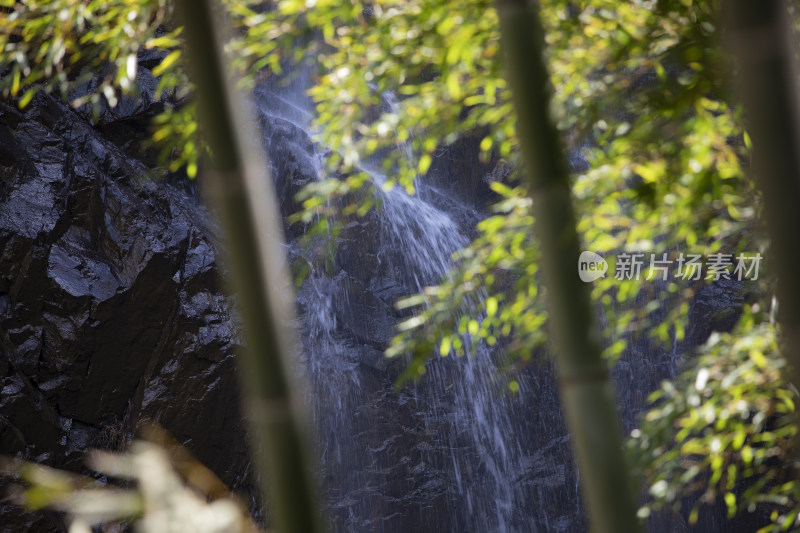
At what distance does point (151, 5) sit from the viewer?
5.91 feet

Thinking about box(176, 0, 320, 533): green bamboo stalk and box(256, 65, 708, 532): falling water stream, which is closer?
Result: box(176, 0, 320, 533): green bamboo stalk

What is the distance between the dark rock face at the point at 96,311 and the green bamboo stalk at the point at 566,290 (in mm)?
5336

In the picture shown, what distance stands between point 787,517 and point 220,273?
574 cm

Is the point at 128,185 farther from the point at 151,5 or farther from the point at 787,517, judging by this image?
the point at 787,517

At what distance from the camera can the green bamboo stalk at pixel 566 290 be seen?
120 centimetres

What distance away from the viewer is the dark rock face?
556cm

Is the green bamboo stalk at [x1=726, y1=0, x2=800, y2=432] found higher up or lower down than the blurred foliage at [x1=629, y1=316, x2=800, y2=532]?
higher up

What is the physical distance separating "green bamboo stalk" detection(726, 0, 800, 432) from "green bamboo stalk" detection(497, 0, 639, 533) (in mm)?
326

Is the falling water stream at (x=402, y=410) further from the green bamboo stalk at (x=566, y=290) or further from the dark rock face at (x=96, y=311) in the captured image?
the green bamboo stalk at (x=566, y=290)

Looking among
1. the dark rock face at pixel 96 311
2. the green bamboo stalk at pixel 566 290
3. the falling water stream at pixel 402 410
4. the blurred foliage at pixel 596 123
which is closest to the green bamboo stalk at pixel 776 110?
the green bamboo stalk at pixel 566 290

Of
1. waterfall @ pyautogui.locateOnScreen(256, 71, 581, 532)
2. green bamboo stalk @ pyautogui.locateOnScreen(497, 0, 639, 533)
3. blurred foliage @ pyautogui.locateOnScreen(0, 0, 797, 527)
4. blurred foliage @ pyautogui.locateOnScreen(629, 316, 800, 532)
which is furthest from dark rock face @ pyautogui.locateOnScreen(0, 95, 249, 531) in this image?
green bamboo stalk @ pyautogui.locateOnScreen(497, 0, 639, 533)

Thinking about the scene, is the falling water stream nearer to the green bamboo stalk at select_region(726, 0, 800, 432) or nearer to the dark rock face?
the dark rock face

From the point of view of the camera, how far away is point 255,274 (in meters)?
1.12

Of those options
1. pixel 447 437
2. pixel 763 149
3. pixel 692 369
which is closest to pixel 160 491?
pixel 763 149
